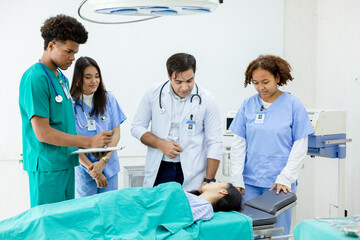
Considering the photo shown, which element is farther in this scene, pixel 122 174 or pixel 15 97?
pixel 122 174

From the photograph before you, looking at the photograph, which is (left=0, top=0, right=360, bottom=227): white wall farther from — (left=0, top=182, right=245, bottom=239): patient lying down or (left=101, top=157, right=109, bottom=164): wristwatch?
(left=0, top=182, right=245, bottom=239): patient lying down

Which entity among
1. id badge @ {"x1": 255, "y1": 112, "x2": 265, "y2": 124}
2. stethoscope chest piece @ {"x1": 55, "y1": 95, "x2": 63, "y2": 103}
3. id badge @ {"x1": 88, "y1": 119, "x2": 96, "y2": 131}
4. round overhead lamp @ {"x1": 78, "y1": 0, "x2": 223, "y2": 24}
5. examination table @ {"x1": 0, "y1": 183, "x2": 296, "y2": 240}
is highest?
round overhead lamp @ {"x1": 78, "y1": 0, "x2": 223, "y2": 24}

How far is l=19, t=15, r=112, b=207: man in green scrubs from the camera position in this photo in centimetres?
194

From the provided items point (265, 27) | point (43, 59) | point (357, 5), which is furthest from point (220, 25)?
point (43, 59)

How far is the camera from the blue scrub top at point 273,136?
2.27m

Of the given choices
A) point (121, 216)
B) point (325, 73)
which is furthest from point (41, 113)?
point (325, 73)

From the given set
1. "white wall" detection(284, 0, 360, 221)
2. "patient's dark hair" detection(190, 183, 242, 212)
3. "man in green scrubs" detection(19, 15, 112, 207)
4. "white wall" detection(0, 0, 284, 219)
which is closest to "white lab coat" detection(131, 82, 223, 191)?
"patient's dark hair" detection(190, 183, 242, 212)

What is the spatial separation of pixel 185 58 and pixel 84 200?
95cm

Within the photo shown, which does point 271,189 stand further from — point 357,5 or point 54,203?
point 357,5

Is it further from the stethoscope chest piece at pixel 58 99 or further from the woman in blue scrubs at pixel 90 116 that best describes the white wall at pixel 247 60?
the stethoscope chest piece at pixel 58 99

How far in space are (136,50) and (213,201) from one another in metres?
1.96

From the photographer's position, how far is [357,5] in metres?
3.40

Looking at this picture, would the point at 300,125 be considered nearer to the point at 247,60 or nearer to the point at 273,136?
the point at 273,136

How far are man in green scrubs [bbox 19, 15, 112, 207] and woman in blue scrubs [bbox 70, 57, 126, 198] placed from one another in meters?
0.50
